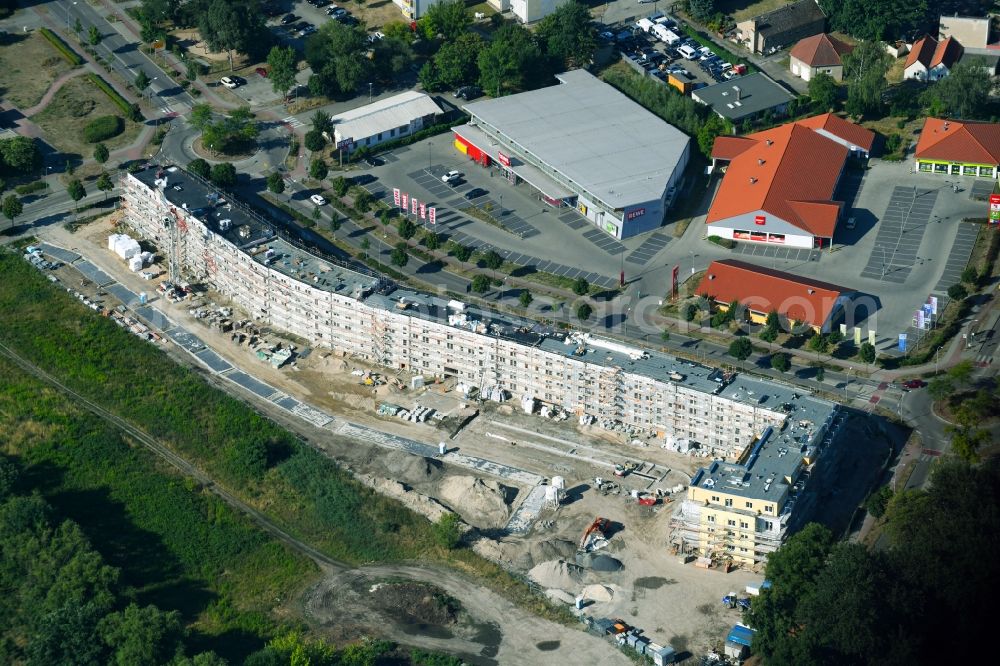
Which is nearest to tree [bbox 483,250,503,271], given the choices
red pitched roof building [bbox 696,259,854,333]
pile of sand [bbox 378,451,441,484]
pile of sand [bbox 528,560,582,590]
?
red pitched roof building [bbox 696,259,854,333]

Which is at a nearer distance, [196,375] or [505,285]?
[196,375]

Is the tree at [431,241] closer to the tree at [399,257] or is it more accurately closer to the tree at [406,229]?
the tree at [406,229]

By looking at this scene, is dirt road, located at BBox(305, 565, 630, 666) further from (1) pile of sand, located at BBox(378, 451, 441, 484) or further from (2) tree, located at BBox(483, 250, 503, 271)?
(2) tree, located at BBox(483, 250, 503, 271)

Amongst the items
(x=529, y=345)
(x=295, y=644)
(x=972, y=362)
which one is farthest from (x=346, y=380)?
(x=972, y=362)

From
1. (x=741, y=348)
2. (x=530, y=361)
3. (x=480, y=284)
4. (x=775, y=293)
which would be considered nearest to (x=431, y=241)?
(x=480, y=284)

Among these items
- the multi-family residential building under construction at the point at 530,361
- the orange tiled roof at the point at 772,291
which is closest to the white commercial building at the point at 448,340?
the multi-family residential building under construction at the point at 530,361

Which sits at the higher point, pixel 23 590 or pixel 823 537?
pixel 823 537

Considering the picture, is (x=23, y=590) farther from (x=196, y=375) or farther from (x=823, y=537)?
(x=823, y=537)

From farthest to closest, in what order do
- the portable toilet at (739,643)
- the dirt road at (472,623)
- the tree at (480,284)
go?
1. the tree at (480,284)
2. the dirt road at (472,623)
3. the portable toilet at (739,643)
